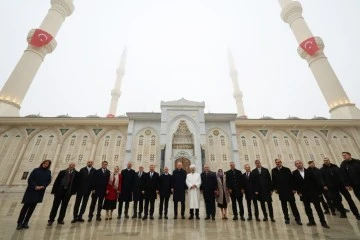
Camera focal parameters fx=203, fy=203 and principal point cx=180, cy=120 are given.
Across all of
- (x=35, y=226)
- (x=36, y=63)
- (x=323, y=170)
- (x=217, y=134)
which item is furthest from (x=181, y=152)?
(x=36, y=63)

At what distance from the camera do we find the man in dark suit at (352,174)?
5.83 m

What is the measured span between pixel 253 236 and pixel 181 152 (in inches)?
545

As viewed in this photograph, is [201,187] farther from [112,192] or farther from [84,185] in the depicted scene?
[84,185]

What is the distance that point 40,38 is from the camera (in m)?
23.8

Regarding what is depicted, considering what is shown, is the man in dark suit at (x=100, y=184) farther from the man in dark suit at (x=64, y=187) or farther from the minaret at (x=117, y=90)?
the minaret at (x=117, y=90)

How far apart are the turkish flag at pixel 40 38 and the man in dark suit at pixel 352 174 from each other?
2933 cm

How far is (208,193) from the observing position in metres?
6.69

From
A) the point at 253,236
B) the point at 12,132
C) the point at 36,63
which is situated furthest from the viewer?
the point at 36,63

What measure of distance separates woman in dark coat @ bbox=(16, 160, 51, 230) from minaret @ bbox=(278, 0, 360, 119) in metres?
26.4

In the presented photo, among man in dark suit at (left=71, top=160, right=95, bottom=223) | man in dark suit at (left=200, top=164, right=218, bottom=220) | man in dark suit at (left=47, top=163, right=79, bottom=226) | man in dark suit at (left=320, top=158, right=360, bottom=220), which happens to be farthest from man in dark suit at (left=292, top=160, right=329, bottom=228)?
man in dark suit at (left=47, top=163, right=79, bottom=226)

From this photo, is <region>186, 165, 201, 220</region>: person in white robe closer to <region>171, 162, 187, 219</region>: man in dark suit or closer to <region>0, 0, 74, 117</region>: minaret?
<region>171, 162, 187, 219</region>: man in dark suit

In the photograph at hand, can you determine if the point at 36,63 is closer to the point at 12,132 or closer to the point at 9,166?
the point at 12,132

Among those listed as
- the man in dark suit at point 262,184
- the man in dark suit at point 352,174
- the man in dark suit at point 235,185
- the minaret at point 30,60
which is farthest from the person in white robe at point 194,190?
the minaret at point 30,60

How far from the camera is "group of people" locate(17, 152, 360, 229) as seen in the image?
18.2 feet
